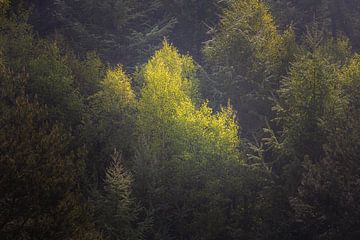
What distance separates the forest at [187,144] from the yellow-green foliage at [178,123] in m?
0.08

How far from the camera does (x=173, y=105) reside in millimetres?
27672

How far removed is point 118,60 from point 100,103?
1008 centimetres

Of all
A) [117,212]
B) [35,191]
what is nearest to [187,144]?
[117,212]

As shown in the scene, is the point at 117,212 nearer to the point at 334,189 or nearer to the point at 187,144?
the point at 187,144

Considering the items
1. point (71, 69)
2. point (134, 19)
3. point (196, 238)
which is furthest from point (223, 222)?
point (134, 19)

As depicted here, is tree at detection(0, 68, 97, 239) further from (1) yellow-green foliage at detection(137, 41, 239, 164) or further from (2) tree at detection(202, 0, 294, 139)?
(2) tree at detection(202, 0, 294, 139)

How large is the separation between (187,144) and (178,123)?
4.79ft

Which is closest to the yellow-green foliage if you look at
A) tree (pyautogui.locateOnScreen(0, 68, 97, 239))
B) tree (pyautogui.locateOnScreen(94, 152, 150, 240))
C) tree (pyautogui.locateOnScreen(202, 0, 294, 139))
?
tree (pyautogui.locateOnScreen(202, 0, 294, 139))

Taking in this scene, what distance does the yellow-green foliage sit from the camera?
2511 centimetres

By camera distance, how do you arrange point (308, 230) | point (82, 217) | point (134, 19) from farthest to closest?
point (134, 19)
point (308, 230)
point (82, 217)

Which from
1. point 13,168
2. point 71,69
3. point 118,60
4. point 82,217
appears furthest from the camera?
point 118,60

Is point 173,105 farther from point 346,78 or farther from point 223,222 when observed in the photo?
point 346,78

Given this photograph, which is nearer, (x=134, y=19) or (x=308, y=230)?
(x=308, y=230)

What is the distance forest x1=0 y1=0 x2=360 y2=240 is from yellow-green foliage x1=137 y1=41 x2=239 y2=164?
81 millimetres
